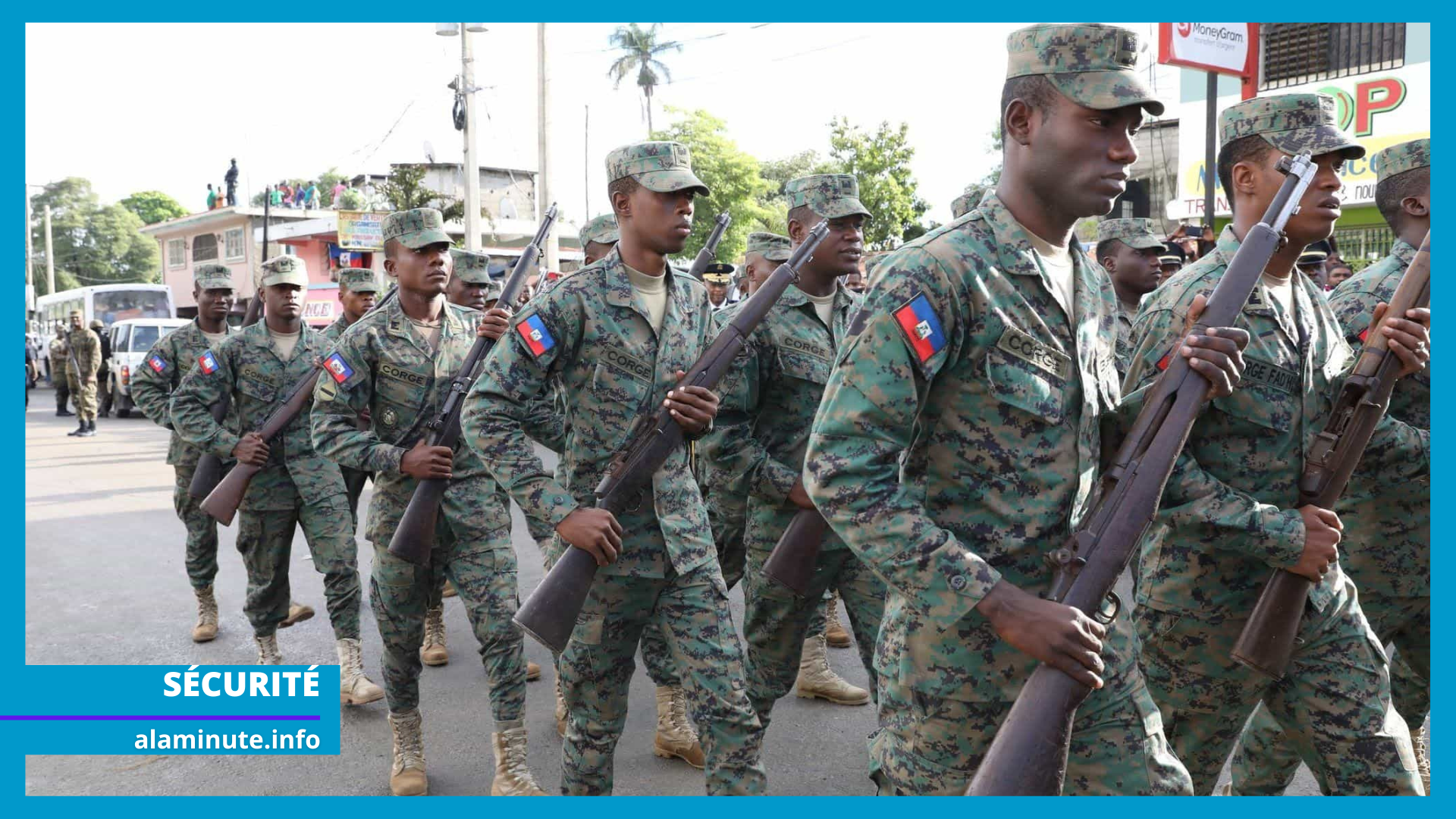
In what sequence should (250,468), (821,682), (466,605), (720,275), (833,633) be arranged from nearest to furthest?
(466,605) → (821,682) → (250,468) → (833,633) → (720,275)

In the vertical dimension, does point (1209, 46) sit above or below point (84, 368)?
above

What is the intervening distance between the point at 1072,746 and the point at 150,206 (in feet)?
275

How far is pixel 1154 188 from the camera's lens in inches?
936

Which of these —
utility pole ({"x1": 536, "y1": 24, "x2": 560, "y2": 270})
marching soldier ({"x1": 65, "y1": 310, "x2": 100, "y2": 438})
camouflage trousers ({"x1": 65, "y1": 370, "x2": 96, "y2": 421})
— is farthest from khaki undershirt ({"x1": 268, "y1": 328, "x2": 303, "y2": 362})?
camouflage trousers ({"x1": 65, "y1": 370, "x2": 96, "y2": 421})

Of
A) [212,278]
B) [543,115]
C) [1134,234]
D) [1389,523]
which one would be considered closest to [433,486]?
[1389,523]

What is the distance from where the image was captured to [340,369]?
15.7 feet

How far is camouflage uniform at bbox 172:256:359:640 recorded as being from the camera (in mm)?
5707

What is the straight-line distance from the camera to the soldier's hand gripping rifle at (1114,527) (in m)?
2.04

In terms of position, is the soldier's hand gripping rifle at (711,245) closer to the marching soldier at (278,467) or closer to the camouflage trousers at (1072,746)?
the marching soldier at (278,467)

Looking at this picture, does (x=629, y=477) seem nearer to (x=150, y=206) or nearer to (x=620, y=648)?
(x=620, y=648)

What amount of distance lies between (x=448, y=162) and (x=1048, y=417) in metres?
39.3

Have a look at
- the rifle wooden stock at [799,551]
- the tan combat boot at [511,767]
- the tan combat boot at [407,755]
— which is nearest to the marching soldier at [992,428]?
the rifle wooden stock at [799,551]

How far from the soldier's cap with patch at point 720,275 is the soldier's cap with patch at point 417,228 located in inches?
226

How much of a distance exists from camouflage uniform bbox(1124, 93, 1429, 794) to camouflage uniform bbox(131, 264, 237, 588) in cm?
506
